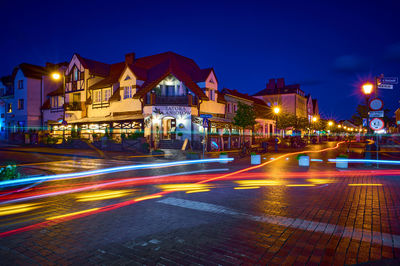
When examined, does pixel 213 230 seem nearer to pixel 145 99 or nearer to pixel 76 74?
pixel 145 99

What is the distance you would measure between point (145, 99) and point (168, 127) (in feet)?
13.8

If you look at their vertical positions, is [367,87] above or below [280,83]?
below

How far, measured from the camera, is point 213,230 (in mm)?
4941

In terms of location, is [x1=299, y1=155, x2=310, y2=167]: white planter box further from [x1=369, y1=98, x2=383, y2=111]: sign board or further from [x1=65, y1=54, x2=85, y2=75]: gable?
[x1=65, y1=54, x2=85, y2=75]: gable

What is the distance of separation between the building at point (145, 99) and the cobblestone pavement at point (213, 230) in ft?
72.1

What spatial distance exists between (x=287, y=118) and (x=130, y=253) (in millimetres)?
45209

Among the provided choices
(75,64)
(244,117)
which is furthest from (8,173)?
(75,64)

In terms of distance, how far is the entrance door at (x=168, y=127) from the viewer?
30.6 metres

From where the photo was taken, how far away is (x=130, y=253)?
4.02 metres

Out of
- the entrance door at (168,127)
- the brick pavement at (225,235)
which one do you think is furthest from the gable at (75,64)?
the brick pavement at (225,235)

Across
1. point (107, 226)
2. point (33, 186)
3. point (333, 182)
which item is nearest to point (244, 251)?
point (107, 226)

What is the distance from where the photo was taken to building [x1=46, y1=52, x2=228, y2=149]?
29734 millimetres

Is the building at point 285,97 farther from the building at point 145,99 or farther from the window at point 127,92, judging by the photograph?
the window at point 127,92

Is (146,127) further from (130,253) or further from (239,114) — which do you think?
(130,253)
